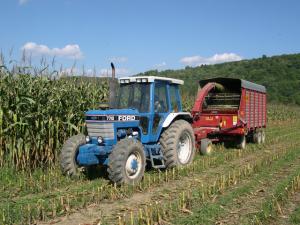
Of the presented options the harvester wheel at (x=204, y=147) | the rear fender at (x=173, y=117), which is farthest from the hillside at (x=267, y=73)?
the rear fender at (x=173, y=117)

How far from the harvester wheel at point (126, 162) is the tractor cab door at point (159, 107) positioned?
3.72 ft

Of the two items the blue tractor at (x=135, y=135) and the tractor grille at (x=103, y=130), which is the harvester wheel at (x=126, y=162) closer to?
the blue tractor at (x=135, y=135)

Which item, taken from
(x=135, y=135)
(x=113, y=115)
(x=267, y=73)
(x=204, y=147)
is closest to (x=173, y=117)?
(x=135, y=135)

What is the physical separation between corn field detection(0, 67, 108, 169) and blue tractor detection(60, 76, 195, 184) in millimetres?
1086

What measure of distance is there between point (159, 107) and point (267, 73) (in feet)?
197

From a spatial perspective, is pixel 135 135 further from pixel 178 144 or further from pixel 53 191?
pixel 53 191

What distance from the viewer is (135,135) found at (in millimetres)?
8766

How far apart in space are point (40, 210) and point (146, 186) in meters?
2.24

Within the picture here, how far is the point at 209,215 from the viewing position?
5.91m

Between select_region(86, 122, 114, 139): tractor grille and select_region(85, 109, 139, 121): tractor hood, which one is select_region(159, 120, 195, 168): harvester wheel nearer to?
select_region(85, 109, 139, 121): tractor hood

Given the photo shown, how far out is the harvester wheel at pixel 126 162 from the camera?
751 centimetres

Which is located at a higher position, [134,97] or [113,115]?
[134,97]

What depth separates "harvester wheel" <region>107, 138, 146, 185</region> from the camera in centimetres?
751

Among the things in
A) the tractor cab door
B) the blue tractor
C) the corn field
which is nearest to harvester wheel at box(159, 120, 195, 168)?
the blue tractor
